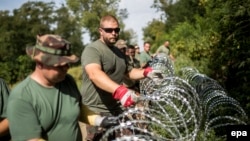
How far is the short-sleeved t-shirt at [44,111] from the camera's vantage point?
3178 mm

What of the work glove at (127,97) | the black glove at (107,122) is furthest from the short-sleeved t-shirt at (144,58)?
the black glove at (107,122)

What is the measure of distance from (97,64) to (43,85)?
60.3 inches

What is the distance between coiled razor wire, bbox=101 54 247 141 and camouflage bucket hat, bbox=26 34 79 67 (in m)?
0.59

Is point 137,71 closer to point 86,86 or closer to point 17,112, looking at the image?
point 86,86

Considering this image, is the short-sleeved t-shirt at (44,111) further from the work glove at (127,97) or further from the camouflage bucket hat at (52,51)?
the work glove at (127,97)

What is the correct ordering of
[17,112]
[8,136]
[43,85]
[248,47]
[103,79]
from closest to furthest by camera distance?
1. [17,112]
2. [43,85]
3. [8,136]
4. [103,79]
5. [248,47]

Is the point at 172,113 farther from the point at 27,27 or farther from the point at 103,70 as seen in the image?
the point at 27,27

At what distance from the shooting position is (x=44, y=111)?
332 cm

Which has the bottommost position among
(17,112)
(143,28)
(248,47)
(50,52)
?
(143,28)

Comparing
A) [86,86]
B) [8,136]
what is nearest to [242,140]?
[86,86]

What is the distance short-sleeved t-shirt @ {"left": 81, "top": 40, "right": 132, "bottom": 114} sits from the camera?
5047 millimetres

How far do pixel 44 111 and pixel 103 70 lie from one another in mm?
1805

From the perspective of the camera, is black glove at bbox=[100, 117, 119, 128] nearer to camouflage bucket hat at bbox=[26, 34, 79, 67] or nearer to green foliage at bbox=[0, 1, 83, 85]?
camouflage bucket hat at bbox=[26, 34, 79, 67]

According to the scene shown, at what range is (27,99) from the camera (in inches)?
127
